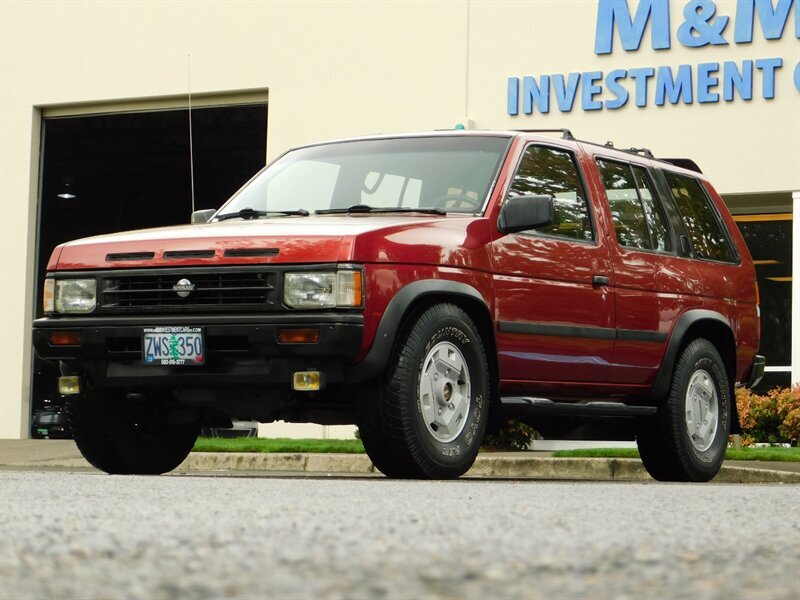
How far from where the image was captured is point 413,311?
719cm

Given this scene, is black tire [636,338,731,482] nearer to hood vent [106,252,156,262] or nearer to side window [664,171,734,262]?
side window [664,171,734,262]

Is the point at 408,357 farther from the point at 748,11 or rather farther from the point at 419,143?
the point at 748,11

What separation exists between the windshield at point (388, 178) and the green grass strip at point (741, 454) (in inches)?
182

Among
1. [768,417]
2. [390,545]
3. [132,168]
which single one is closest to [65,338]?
[390,545]

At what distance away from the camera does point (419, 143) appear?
8445 mm

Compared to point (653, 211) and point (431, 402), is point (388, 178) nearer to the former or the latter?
point (431, 402)

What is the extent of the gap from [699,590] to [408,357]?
13.0 ft

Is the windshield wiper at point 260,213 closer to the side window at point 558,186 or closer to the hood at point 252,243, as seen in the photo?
the hood at point 252,243

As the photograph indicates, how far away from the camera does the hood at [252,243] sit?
698 centimetres

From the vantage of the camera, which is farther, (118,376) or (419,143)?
(419,143)

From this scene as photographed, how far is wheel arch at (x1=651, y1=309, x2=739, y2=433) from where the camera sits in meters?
8.88

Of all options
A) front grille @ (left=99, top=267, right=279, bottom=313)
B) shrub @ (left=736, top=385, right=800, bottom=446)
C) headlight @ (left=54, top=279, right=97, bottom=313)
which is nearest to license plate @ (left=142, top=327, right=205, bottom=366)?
front grille @ (left=99, top=267, right=279, bottom=313)

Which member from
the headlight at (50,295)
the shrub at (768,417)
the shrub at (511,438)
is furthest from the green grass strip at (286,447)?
the headlight at (50,295)

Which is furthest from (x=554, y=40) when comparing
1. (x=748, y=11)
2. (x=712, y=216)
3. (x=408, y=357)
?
(x=408, y=357)
